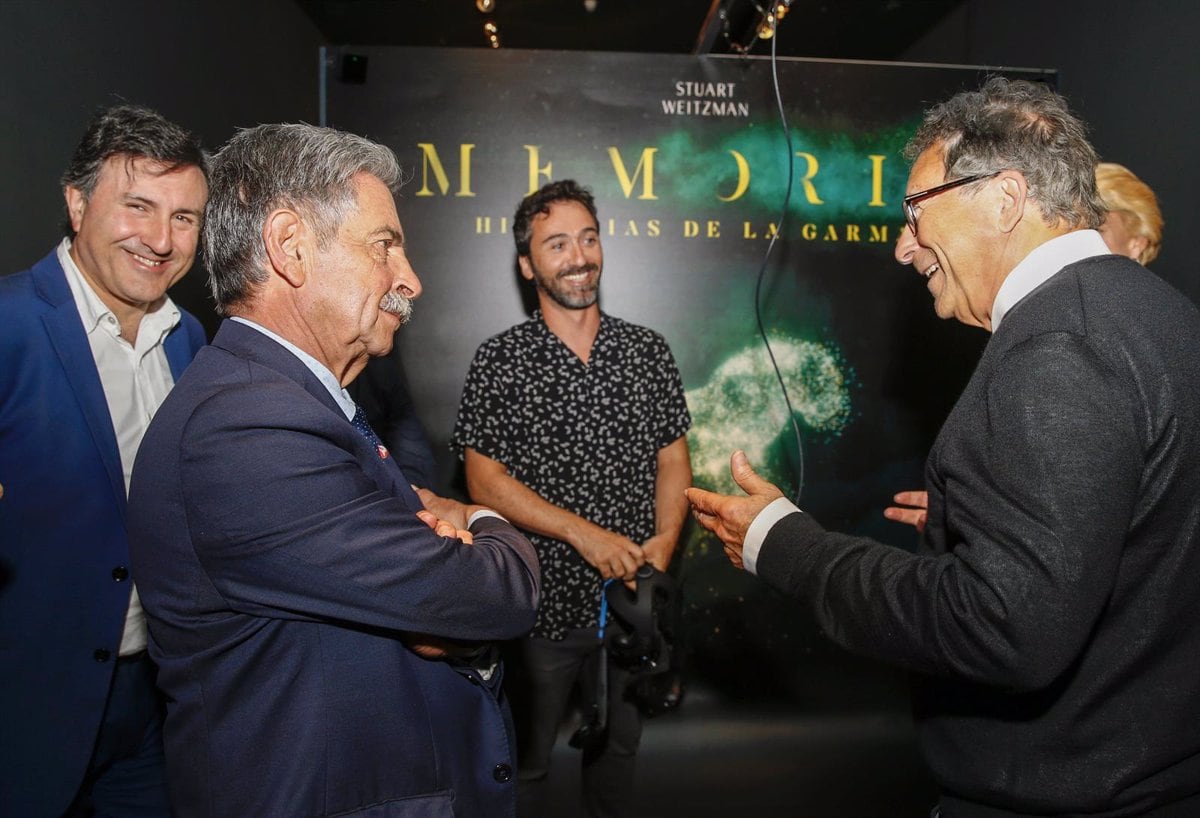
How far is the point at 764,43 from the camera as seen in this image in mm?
3781

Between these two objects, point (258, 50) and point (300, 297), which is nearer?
point (300, 297)

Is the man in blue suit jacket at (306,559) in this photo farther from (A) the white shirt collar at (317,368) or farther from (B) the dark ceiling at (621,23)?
(B) the dark ceiling at (621,23)

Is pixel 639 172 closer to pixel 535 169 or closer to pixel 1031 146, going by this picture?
pixel 535 169

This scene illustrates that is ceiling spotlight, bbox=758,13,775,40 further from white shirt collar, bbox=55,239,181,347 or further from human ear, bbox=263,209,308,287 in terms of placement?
white shirt collar, bbox=55,239,181,347

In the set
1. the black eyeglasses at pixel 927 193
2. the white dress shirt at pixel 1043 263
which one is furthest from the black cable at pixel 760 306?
the white dress shirt at pixel 1043 263

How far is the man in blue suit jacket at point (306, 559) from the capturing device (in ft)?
3.65

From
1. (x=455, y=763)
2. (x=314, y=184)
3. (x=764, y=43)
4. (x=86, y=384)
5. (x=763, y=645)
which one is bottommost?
(x=763, y=645)

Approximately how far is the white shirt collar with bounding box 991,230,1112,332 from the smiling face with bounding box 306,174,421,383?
1.06 meters

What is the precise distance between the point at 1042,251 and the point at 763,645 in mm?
2644

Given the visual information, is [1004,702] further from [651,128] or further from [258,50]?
[258,50]

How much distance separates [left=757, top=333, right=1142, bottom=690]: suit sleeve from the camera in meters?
1.07

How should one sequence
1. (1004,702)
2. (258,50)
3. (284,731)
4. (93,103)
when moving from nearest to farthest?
1. (284,731)
2. (1004,702)
3. (93,103)
4. (258,50)

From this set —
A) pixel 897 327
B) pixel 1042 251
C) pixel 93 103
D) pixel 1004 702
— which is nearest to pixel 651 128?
pixel 897 327

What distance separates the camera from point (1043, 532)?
42.4 inches
